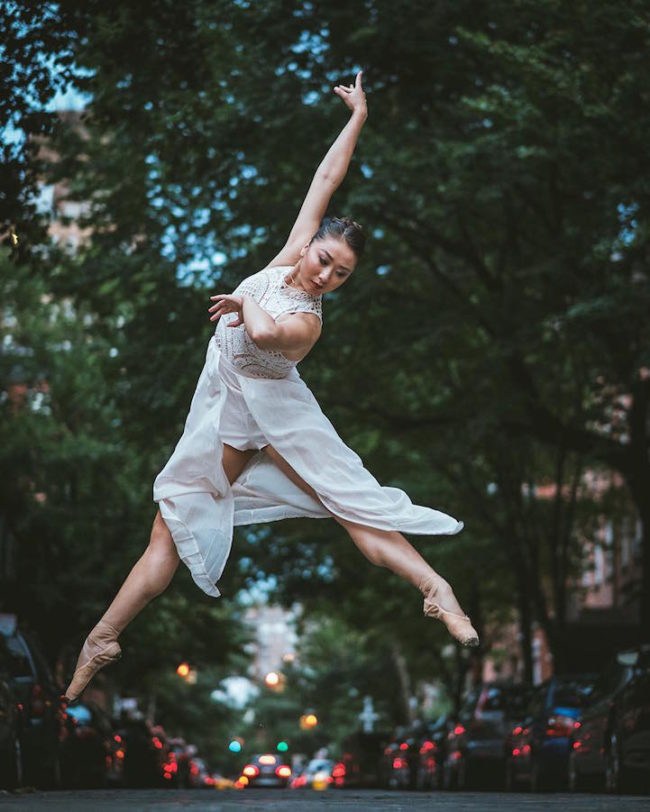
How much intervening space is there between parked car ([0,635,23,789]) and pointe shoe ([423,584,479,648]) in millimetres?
5147

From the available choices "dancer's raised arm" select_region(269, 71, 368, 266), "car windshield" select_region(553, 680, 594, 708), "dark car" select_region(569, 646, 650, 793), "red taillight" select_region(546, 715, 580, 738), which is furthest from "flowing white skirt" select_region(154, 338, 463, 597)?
"red taillight" select_region(546, 715, 580, 738)

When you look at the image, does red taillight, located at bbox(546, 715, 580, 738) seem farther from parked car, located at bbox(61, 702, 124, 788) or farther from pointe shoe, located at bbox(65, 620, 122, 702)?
pointe shoe, located at bbox(65, 620, 122, 702)

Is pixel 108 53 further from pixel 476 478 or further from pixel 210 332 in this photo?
pixel 476 478

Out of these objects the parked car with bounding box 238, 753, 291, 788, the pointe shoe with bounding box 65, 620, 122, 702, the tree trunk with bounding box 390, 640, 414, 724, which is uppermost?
the pointe shoe with bounding box 65, 620, 122, 702

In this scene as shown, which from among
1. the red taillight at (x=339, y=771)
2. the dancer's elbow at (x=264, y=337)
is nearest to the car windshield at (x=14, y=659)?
the dancer's elbow at (x=264, y=337)

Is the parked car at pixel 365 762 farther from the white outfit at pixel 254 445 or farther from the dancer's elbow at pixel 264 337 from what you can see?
the dancer's elbow at pixel 264 337

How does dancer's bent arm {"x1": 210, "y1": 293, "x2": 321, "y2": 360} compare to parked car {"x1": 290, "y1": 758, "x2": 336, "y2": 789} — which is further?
parked car {"x1": 290, "y1": 758, "x2": 336, "y2": 789}

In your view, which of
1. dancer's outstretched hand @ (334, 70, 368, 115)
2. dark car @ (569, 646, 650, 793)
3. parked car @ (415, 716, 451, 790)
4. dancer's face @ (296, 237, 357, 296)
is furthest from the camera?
parked car @ (415, 716, 451, 790)

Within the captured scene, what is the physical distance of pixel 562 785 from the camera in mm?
17812

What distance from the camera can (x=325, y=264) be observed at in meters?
6.36

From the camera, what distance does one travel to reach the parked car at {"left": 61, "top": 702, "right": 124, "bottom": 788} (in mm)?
15493

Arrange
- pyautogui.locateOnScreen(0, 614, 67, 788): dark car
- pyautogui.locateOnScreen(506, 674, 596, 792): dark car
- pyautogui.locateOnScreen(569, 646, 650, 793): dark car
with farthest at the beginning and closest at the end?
1. pyautogui.locateOnScreen(506, 674, 596, 792): dark car
2. pyautogui.locateOnScreen(569, 646, 650, 793): dark car
3. pyautogui.locateOnScreen(0, 614, 67, 788): dark car

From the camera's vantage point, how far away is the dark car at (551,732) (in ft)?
56.6

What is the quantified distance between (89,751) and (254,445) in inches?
428
